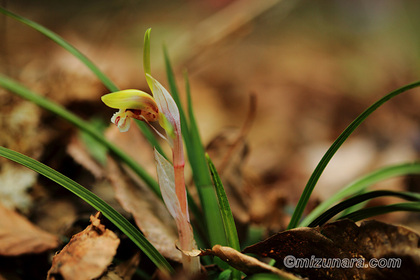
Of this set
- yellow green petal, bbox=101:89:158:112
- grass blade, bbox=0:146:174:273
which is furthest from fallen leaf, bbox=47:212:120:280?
yellow green petal, bbox=101:89:158:112

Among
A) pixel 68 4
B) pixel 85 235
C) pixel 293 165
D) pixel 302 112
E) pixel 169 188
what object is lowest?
pixel 85 235

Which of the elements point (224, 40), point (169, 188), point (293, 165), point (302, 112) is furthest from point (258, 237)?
point (224, 40)

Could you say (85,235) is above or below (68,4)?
below

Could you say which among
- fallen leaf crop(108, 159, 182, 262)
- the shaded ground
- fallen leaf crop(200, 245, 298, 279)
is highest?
the shaded ground

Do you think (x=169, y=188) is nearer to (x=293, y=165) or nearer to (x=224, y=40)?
(x=293, y=165)

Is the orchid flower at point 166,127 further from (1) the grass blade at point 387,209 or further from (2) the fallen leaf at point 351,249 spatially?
(1) the grass blade at point 387,209

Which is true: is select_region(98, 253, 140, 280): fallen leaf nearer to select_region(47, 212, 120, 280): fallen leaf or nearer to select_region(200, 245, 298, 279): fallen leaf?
select_region(47, 212, 120, 280): fallen leaf

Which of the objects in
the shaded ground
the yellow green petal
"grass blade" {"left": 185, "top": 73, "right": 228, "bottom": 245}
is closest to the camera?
the yellow green petal
